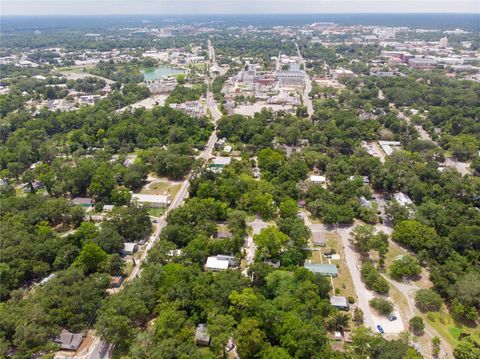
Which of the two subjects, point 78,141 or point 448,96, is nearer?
point 78,141

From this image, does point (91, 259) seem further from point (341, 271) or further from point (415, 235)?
point (415, 235)

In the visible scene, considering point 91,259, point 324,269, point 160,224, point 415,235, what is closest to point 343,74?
point 415,235

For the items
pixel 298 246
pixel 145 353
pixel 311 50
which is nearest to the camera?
pixel 145 353

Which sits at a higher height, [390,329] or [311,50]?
[311,50]

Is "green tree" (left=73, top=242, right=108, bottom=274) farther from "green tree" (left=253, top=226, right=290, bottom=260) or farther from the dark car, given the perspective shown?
the dark car

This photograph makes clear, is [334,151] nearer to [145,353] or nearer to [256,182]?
[256,182]

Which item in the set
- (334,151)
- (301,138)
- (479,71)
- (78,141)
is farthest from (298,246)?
(479,71)

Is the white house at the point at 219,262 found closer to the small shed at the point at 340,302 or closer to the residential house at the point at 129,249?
the residential house at the point at 129,249
